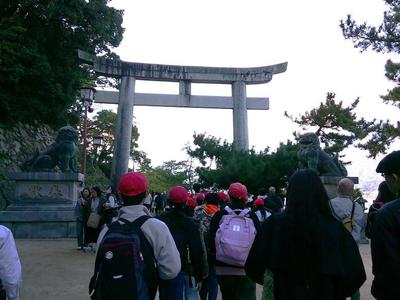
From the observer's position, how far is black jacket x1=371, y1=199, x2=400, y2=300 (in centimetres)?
225

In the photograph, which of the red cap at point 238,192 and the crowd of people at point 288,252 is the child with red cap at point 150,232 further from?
the red cap at point 238,192

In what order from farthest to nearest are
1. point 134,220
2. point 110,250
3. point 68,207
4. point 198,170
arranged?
point 198,170 < point 68,207 < point 134,220 < point 110,250

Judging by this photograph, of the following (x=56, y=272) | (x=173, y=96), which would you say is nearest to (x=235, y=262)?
(x=56, y=272)

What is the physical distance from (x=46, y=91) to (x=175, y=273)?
67.6 ft

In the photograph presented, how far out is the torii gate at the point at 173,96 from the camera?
22.0m

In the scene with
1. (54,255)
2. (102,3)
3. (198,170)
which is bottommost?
(54,255)

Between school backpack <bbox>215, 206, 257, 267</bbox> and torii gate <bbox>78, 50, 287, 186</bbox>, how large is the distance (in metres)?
17.7

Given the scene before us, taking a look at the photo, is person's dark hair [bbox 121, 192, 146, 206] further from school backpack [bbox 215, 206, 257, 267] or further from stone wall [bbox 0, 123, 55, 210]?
stone wall [bbox 0, 123, 55, 210]

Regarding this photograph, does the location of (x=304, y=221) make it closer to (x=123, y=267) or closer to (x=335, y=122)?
(x=123, y=267)

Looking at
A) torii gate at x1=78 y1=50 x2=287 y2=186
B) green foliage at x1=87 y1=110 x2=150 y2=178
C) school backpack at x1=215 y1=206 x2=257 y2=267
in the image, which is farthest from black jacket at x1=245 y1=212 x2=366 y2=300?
green foliage at x1=87 y1=110 x2=150 y2=178

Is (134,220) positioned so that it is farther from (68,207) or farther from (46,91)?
(46,91)

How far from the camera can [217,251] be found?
4539mm

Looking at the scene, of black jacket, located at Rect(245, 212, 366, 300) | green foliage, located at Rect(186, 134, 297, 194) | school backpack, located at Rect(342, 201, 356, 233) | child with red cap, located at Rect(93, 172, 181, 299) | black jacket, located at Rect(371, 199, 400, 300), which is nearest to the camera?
black jacket, located at Rect(371, 199, 400, 300)

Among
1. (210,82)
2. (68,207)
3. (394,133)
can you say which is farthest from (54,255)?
(394,133)
